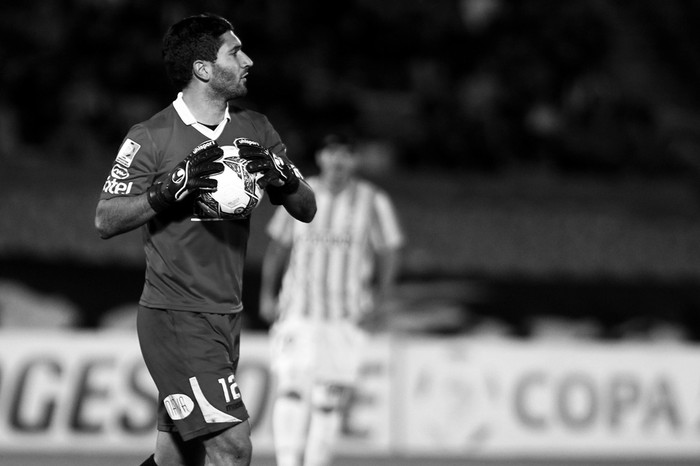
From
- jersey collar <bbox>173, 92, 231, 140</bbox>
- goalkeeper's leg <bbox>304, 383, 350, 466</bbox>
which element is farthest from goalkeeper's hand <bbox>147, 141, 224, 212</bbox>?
goalkeeper's leg <bbox>304, 383, 350, 466</bbox>

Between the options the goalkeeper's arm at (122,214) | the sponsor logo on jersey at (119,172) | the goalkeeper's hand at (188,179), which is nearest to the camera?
the goalkeeper's hand at (188,179)

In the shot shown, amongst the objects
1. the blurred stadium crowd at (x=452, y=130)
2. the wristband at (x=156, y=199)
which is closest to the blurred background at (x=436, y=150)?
the blurred stadium crowd at (x=452, y=130)

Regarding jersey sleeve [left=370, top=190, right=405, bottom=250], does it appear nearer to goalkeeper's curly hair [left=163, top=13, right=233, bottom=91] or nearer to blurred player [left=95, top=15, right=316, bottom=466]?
blurred player [left=95, top=15, right=316, bottom=466]

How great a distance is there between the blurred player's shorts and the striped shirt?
7 centimetres

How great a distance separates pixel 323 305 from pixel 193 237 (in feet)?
8.66

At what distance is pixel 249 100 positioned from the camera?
448 inches

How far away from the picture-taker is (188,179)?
3.94 m

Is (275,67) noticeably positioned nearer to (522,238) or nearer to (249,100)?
(249,100)

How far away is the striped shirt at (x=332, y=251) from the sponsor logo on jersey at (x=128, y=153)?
2.70 meters

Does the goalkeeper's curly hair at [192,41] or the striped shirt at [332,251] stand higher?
the goalkeeper's curly hair at [192,41]

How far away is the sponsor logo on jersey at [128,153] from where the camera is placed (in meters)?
4.16

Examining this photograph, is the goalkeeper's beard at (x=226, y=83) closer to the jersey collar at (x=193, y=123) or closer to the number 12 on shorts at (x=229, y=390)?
the jersey collar at (x=193, y=123)

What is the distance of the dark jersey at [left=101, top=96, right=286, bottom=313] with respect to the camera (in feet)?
13.7

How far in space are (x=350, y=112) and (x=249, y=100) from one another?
1050mm
